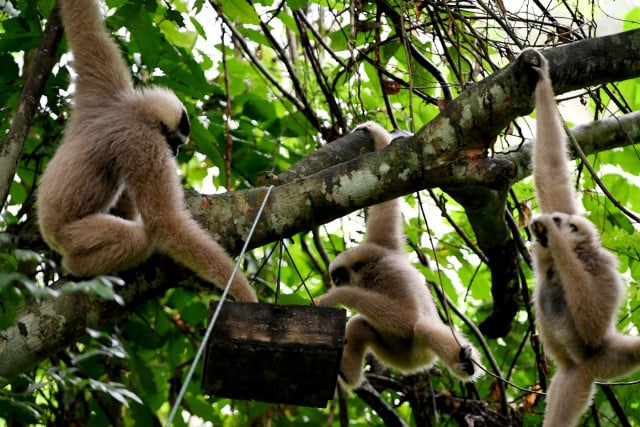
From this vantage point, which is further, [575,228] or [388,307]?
[388,307]

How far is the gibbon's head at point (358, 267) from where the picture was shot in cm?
576

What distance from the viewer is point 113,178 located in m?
5.16

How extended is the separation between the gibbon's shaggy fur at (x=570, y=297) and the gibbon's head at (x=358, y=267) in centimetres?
127

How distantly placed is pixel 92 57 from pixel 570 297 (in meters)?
3.50

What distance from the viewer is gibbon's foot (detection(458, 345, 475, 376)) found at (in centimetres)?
487

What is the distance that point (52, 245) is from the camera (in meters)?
5.06

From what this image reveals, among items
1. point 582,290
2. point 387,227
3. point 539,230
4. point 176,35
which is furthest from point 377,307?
point 176,35

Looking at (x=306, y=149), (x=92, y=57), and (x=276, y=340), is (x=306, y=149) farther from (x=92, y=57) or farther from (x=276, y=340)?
(x=276, y=340)

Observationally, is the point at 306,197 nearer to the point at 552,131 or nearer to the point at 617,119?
the point at 552,131

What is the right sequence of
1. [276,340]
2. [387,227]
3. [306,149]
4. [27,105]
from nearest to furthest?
[276,340] < [27,105] < [387,227] < [306,149]

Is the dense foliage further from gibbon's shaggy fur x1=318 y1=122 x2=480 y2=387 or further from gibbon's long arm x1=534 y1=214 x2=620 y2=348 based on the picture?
gibbon's long arm x1=534 y1=214 x2=620 y2=348

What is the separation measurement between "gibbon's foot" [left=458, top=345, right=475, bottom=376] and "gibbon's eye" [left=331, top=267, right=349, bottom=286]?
1182 millimetres

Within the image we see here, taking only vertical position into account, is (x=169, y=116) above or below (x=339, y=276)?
above

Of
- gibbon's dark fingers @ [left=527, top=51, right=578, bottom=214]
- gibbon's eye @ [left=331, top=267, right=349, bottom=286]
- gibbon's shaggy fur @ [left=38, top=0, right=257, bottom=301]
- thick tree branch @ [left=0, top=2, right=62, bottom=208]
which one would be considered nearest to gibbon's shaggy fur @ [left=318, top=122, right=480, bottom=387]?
gibbon's eye @ [left=331, top=267, right=349, bottom=286]
